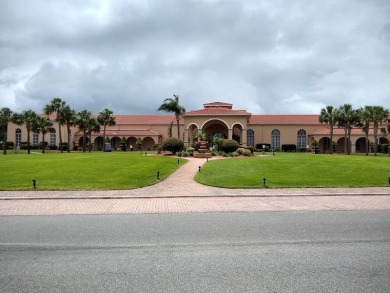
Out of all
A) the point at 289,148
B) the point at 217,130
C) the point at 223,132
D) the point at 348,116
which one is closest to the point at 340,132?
the point at 348,116

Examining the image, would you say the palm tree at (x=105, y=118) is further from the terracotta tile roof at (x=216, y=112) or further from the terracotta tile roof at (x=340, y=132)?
the terracotta tile roof at (x=340, y=132)

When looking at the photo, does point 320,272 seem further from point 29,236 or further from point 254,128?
point 254,128

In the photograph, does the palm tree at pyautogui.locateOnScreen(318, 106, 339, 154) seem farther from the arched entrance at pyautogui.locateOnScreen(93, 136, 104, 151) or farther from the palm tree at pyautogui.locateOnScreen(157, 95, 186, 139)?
the arched entrance at pyautogui.locateOnScreen(93, 136, 104, 151)

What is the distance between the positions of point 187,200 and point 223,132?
42.6m

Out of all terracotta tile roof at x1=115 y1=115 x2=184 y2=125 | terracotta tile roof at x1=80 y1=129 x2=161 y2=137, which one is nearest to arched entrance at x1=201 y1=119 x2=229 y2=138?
terracotta tile roof at x1=115 y1=115 x2=184 y2=125

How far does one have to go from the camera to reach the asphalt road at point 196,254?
4.70 m

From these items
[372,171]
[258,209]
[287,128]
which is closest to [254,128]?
[287,128]

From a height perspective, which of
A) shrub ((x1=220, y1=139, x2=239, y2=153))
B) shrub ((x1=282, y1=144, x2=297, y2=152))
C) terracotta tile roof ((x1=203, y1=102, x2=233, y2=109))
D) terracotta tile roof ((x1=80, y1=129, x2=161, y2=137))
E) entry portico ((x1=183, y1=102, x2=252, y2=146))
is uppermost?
terracotta tile roof ((x1=203, y1=102, x2=233, y2=109))

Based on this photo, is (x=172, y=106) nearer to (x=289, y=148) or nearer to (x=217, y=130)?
(x=217, y=130)

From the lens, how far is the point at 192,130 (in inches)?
1970

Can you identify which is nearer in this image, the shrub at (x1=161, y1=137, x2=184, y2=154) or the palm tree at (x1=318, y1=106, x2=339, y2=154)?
the shrub at (x1=161, y1=137, x2=184, y2=154)

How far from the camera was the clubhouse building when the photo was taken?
176 ft

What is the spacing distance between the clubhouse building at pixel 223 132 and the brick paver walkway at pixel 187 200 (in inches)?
1329

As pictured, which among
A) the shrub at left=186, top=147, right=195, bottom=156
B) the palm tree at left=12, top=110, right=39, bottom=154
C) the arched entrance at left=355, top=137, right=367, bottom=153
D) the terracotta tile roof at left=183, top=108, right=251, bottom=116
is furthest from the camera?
the arched entrance at left=355, top=137, right=367, bottom=153
